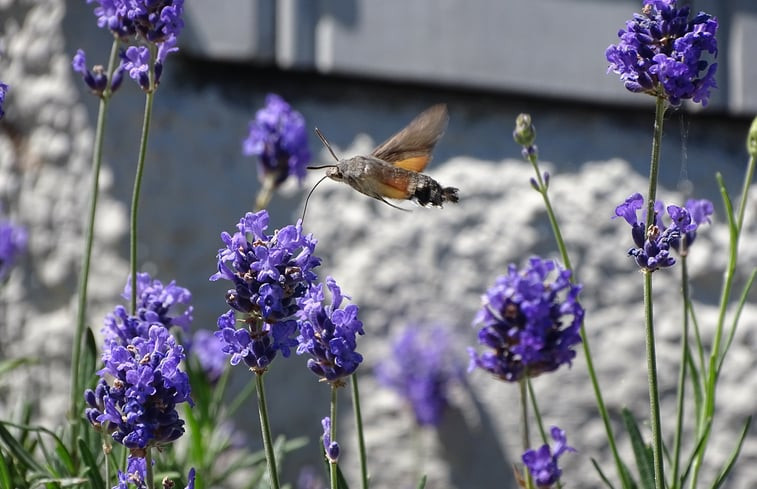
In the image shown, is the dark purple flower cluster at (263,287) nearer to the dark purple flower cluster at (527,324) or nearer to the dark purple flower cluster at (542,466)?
the dark purple flower cluster at (527,324)

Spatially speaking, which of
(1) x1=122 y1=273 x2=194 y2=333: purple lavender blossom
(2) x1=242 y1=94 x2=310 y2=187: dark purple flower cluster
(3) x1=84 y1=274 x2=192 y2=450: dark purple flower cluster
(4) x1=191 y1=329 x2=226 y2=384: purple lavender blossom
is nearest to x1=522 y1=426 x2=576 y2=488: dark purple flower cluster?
(3) x1=84 y1=274 x2=192 y2=450: dark purple flower cluster

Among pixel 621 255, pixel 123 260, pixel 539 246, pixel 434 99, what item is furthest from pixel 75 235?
pixel 621 255

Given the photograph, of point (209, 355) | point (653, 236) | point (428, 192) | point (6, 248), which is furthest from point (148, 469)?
point (6, 248)

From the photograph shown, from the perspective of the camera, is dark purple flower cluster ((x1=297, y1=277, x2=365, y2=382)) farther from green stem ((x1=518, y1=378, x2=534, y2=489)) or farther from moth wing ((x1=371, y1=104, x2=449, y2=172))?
moth wing ((x1=371, y1=104, x2=449, y2=172))

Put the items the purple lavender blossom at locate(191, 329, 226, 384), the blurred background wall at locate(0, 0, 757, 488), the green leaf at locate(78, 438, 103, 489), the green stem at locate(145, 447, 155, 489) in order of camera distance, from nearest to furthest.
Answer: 1. the green stem at locate(145, 447, 155, 489)
2. the green leaf at locate(78, 438, 103, 489)
3. the purple lavender blossom at locate(191, 329, 226, 384)
4. the blurred background wall at locate(0, 0, 757, 488)

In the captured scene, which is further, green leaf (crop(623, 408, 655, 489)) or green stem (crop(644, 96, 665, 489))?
green leaf (crop(623, 408, 655, 489))

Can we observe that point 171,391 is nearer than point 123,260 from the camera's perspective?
Yes

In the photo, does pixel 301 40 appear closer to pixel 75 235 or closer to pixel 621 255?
pixel 75 235
